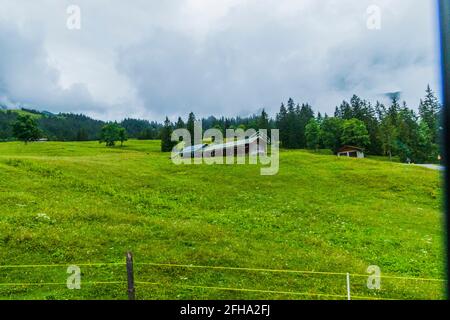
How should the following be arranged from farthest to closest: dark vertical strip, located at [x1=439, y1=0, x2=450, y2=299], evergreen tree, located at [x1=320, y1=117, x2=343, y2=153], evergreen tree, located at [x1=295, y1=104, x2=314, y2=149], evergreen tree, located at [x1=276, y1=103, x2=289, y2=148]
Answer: evergreen tree, located at [x1=276, y1=103, x2=289, y2=148], evergreen tree, located at [x1=295, y1=104, x2=314, y2=149], evergreen tree, located at [x1=320, y1=117, x2=343, y2=153], dark vertical strip, located at [x1=439, y1=0, x2=450, y2=299]

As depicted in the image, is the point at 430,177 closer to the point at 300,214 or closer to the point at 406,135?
the point at 300,214

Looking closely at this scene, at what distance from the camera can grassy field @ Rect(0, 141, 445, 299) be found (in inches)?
413

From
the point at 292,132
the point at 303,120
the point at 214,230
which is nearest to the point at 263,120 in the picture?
the point at 292,132

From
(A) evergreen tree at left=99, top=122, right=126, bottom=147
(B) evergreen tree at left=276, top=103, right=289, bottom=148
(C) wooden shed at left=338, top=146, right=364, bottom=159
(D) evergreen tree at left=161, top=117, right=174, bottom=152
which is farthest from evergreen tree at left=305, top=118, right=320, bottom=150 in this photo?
(A) evergreen tree at left=99, top=122, right=126, bottom=147

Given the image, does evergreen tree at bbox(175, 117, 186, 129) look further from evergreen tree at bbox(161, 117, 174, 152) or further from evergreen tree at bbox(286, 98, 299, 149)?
evergreen tree at bbox(286, 98, 299, 149)

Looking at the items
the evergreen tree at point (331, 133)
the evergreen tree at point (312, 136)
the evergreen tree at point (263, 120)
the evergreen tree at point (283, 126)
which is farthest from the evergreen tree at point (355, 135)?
the evergreen tree at point (263, 120)

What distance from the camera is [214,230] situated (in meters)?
17.3

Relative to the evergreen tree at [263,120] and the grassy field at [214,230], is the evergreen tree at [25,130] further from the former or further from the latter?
the evergreen tree at [263,120]

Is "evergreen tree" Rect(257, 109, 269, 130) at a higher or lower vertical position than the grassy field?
higher

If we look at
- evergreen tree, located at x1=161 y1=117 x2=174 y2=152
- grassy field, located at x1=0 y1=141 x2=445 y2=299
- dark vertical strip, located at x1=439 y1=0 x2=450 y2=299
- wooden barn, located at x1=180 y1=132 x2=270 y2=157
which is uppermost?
evergreen tree, located at x1=161 y1=117 x2=174 y2=152

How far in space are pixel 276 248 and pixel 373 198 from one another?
1467 cm

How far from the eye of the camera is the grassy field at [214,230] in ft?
34.4
